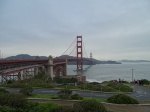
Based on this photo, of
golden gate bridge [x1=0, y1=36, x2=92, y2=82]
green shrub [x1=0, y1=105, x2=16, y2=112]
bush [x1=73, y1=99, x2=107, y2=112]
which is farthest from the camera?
golden gate bridge [x1=0, y1=36, x2=92, y2=82]

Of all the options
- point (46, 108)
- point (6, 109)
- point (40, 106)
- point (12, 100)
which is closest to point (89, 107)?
point (46, 108)

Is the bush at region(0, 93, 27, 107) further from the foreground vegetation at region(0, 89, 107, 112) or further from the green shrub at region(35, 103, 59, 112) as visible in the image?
the green shrub at region(35, 103, 59, 112)

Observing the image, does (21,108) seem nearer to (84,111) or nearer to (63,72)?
(84,111)

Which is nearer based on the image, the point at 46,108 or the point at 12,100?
the point at 46,108

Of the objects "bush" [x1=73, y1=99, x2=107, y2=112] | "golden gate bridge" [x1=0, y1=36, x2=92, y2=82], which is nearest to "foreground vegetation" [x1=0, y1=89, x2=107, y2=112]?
"bush" [x1=73, y1=99, x2=107, y2=112]

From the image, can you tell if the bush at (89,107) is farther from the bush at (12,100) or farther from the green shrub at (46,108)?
the bush at (12,100)

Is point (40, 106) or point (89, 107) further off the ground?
point (89, 107)

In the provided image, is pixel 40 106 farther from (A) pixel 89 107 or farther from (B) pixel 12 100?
(A) pixel 89 107

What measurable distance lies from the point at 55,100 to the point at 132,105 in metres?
4.69

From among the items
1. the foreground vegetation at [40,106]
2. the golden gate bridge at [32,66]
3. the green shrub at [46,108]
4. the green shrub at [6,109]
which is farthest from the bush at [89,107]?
the golden gate bridge at [32,66]

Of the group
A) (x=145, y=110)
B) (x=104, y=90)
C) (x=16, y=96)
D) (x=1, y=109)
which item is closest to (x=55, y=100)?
(x=16, y=96)

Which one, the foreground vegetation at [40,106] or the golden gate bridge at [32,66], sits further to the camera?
the golden gate bridge at [32,66]

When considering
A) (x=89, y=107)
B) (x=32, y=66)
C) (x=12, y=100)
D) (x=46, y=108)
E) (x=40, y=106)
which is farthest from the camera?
(x=32, y=66)

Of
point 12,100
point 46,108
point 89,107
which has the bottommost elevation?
point 46,108
